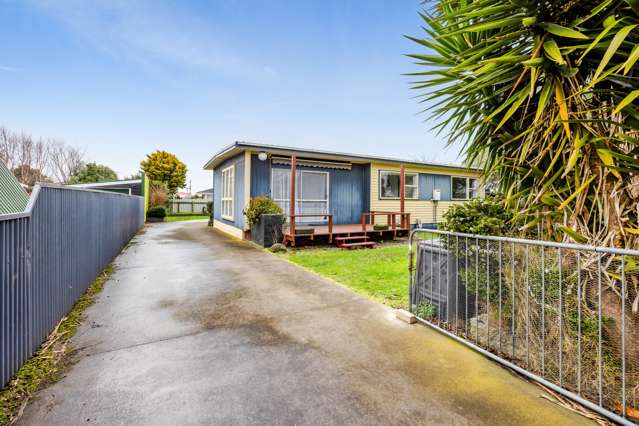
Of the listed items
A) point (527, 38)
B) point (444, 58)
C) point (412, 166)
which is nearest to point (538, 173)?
point (527, 38)

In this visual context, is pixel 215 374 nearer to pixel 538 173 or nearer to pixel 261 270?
pixel 538 173

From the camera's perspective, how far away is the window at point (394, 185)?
12.2 m

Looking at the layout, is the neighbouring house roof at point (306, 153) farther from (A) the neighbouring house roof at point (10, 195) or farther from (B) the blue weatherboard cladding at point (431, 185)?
(A) the neighbouring house roof at point (10, 195)

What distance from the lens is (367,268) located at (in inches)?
234

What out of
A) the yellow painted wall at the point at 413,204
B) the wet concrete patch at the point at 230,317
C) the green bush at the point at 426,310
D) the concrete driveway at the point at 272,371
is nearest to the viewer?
the concrete driveway at the point at 272,371

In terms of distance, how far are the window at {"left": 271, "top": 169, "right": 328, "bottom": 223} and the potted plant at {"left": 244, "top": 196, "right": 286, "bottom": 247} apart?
5.28 ft

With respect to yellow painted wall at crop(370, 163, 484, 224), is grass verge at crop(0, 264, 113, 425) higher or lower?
lower

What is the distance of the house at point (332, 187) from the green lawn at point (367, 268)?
1.22 m

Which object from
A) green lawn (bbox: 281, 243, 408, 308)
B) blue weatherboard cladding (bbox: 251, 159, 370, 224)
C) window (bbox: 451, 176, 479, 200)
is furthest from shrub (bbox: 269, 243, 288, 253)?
window (bbox: 451, 176, 479, 200)

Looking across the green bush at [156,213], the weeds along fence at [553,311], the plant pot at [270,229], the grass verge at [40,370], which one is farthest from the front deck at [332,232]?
the green bush at [156,213]

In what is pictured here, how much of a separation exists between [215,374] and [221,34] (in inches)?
539

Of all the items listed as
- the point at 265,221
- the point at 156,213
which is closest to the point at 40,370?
the point at 265,221

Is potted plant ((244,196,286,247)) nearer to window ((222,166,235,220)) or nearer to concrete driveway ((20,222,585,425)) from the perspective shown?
window ((222,166,235,220))

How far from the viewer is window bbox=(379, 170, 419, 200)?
1224cm
